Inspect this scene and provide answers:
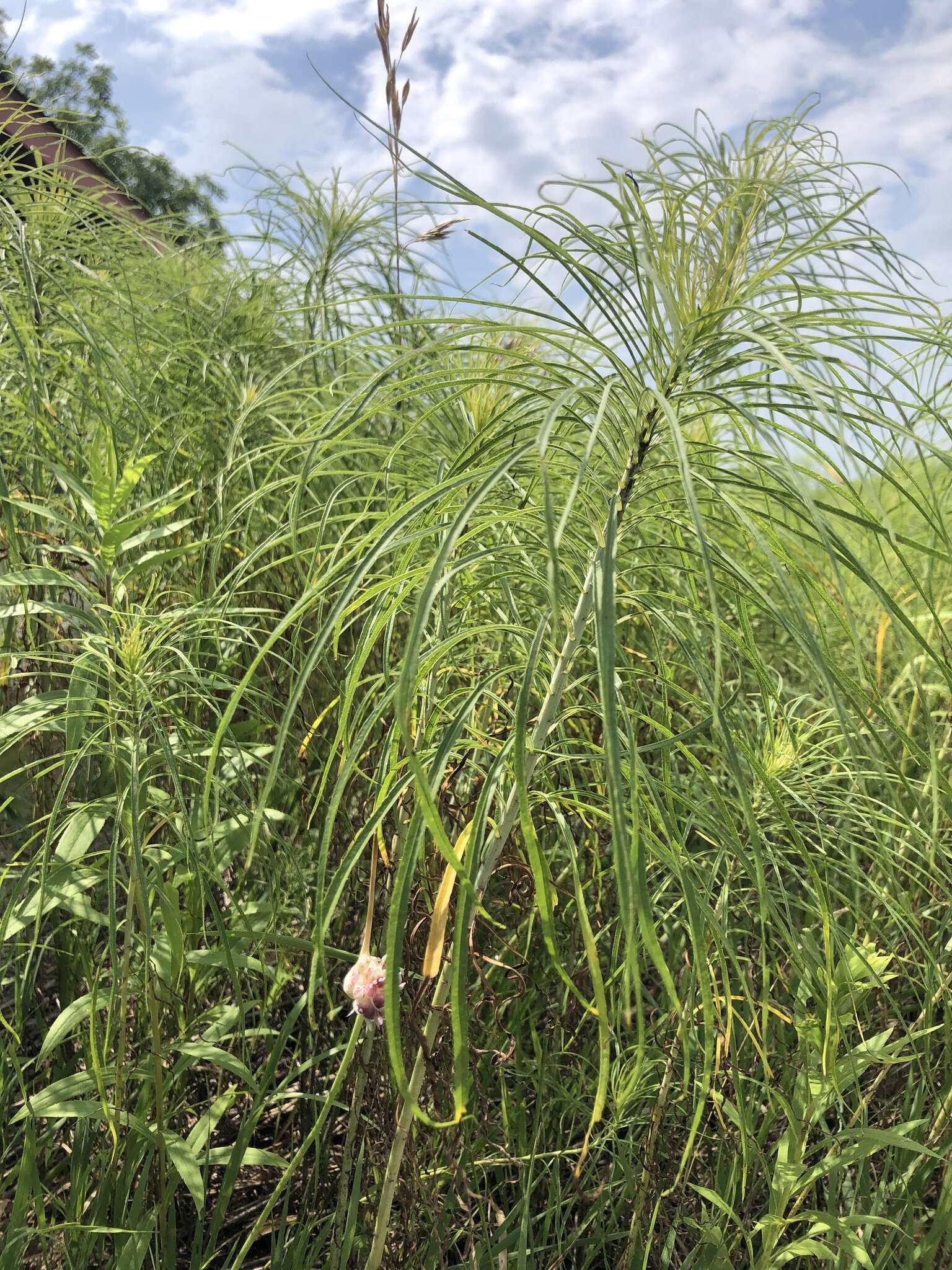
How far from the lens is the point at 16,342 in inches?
57.4

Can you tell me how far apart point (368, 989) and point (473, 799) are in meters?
0.31

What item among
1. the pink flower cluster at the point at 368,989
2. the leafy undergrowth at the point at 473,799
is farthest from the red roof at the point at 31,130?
the pink flower cluster at the point at 368,989

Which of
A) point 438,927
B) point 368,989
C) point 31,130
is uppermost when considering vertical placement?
point 31,130

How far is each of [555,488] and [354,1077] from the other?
0.94 metres

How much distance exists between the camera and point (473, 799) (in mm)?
1225

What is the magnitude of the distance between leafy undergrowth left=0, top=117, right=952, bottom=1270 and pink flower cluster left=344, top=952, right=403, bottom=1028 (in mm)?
26

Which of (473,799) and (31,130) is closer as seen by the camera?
(473,799)

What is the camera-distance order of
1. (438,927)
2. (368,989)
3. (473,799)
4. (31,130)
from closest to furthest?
1. (438,927)
2. (368,989)
3. (473,799)
4. (31,130)

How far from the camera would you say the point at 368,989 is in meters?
0.98

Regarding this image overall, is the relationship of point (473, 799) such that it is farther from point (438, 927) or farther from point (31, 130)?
point (31, 130)

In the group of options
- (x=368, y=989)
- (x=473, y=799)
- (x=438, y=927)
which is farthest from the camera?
(x=473, y=799)

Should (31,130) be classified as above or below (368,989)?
above

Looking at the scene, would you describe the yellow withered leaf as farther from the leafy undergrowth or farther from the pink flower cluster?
the pink flower cluster

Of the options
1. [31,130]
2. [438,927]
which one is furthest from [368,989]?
[31,130]
